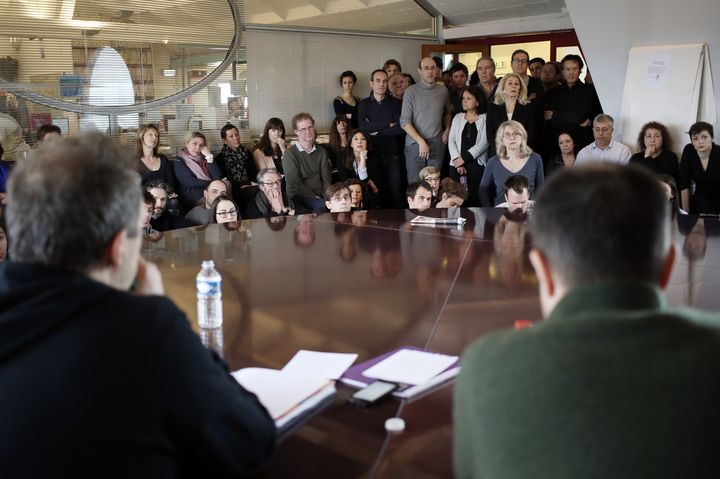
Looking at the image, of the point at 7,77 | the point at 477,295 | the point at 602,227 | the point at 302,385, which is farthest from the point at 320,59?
Answer: the point at 602,227

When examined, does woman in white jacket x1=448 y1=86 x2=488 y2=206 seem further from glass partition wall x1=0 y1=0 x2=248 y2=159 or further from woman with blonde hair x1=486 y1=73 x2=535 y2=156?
glass partition wall x1=0 y1=0 x2=248 y2=159

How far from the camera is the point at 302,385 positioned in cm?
158

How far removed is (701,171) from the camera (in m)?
5.73

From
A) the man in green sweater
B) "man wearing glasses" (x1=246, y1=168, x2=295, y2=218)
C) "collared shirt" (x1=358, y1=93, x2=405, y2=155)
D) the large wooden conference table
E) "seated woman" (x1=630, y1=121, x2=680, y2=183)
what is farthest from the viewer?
"collared shirt" (x1=358, y1=93, x2=405, y2=155)

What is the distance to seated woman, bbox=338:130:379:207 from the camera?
6336mm

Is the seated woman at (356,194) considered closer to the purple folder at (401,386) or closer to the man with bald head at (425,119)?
the man with bald head at (425,119)

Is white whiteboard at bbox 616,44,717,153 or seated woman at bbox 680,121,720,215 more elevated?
white whiteboard at bbox 616,44,717,153

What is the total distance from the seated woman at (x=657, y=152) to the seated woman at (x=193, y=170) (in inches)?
129

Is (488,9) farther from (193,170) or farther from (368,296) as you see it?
(368,296)

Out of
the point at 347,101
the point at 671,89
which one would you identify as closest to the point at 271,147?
the point at 347,101

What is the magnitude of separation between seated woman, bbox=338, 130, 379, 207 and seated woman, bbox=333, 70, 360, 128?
84 cm

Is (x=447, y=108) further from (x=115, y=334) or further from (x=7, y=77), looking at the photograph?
(x=115, y=334)

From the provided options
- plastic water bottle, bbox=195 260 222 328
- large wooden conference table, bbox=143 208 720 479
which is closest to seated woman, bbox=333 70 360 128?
large wooden conference table, bbox=143 208 720 479

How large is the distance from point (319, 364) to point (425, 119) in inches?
203
